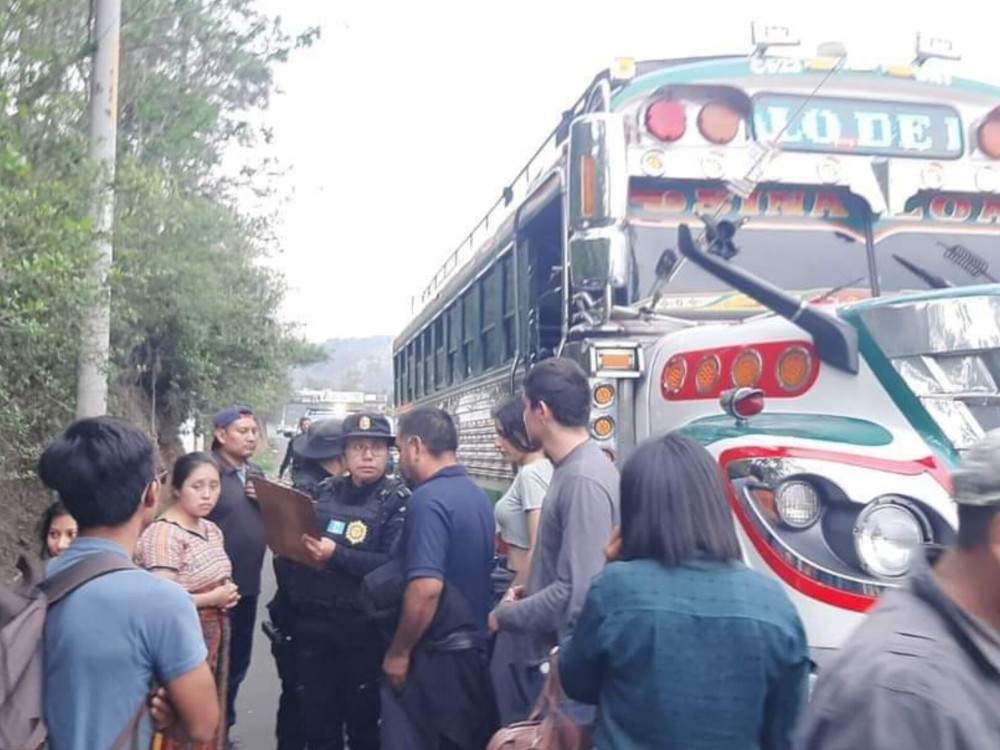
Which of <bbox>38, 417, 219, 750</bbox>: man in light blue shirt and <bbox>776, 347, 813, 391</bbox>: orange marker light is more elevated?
<bbox>776, 347, 813, 391</bbox>: orange marker light

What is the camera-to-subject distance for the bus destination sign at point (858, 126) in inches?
223

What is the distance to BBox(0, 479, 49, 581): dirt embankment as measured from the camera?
431 inches

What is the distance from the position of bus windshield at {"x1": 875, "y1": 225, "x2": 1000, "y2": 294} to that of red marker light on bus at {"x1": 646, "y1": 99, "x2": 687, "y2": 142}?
107 centimetres

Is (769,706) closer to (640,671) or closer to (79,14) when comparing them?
(640,671)

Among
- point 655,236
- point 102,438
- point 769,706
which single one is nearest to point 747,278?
point 655,236

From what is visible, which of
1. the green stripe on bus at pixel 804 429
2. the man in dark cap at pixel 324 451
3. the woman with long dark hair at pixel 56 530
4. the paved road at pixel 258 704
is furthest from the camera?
the paved road at pixel 258 704

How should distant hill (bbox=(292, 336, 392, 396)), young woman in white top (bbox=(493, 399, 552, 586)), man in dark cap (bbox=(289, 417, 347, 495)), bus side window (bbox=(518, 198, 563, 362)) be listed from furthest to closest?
distant hill (bbox=(292, 336, 392, 396))
man in dark cap (bbox=(289, 417, 347, 495))
bus side window (bbox=(518, 198, 563, 362))
young woman in white top (bbox=(493, 399, 552, 586))

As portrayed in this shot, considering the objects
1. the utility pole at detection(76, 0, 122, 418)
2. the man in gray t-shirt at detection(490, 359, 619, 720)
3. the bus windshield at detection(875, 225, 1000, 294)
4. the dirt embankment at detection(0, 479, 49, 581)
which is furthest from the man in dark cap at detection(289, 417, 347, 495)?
the dirt embankment at detection(0, 479, 49, 581)

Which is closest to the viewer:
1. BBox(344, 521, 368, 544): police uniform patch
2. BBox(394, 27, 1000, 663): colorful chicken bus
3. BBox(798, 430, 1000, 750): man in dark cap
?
BBox(798, 430, 1000, 750): man in dark cap

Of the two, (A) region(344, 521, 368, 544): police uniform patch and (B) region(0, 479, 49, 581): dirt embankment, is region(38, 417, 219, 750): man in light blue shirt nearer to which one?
(A) region(344, 521, 368, 544): police uniform patch

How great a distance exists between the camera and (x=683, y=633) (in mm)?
2604

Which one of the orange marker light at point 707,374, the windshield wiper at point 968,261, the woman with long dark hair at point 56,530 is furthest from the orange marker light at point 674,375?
the woman with long dark hair at point 56,530

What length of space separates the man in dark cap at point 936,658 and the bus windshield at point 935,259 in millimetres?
4006

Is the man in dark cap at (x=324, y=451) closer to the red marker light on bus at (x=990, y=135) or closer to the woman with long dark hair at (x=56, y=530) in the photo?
the woman with long dark hair at (x=56, y=530)
